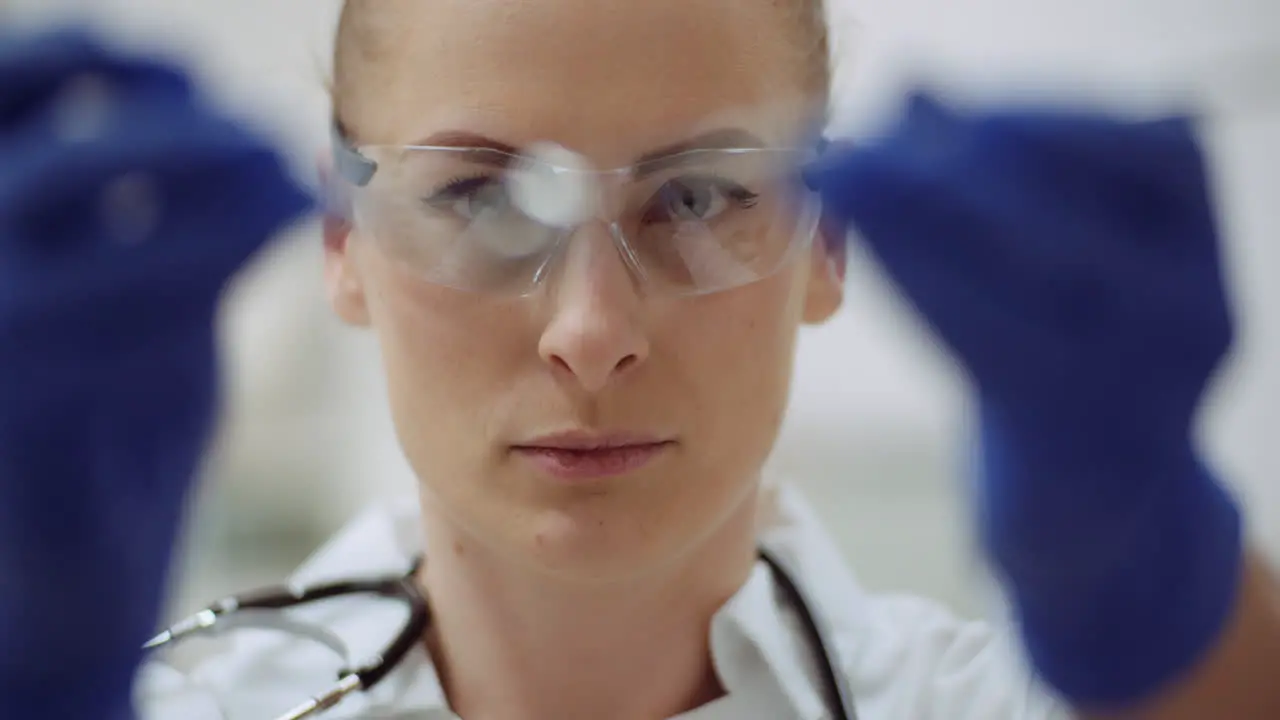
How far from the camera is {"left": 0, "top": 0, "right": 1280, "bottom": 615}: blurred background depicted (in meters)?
1.57

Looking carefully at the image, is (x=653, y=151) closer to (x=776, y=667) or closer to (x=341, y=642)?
(x=776, y=667)

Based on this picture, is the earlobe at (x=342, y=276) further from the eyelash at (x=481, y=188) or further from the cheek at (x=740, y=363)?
the cheek at (x=740, y=363)

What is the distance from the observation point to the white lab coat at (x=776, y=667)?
3.25 ft

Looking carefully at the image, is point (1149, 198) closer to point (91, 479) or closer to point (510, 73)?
point (510, 73)

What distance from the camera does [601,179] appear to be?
2.68ft

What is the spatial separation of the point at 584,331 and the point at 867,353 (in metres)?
1.08

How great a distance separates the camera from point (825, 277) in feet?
3.28

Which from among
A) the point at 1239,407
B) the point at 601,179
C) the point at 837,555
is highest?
the point at 601,179

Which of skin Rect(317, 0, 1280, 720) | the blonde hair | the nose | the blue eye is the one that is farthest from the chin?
the blonde hair

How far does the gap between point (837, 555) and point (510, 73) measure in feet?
2.16

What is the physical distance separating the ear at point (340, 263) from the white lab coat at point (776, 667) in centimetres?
32

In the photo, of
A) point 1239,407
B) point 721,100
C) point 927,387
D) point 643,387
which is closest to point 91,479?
point 643,387

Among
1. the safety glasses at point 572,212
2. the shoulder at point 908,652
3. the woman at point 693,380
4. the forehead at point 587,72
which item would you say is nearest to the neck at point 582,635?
the woman at point 693,380

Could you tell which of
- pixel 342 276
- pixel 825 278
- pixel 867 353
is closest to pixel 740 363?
pixel 825 278
